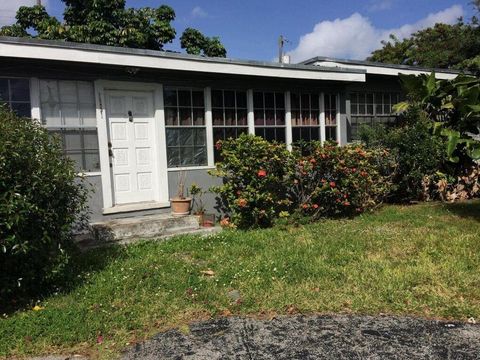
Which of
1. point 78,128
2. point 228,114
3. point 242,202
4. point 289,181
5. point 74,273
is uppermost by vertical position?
point 228,114

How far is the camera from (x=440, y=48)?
25.8m

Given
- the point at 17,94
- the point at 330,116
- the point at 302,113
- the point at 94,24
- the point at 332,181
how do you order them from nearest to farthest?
1. the point at 17,94
2. the point at 332,181
3. the point at 302,113
4. the point at 330,116
5. the point at 94,24

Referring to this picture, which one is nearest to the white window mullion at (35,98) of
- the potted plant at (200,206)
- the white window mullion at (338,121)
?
the potted plant at (200,206)

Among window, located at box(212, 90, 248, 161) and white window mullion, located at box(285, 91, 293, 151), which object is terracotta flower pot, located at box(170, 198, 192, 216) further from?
white window mullion, located at box(285, 91, 293, 151)

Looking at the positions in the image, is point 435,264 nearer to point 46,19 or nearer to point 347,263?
point 347,263

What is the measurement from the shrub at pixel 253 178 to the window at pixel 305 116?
2293mm

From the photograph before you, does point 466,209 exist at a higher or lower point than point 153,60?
lower

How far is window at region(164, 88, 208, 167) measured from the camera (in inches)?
344

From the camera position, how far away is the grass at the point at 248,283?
13.6ft

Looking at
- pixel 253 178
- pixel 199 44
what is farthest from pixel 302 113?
pixel 199 44

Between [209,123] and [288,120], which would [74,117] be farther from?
[288,120]

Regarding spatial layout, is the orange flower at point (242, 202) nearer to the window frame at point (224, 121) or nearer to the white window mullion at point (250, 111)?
the window frame at point (224, 121)

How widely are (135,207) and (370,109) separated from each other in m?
7.09

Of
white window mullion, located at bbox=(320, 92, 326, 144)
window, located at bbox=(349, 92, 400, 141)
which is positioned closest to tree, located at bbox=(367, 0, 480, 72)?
window, located at bbox=(349, 92, 400, 141)
